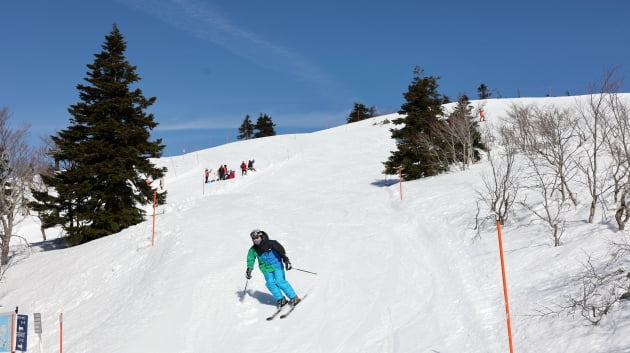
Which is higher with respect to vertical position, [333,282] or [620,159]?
[620,159]

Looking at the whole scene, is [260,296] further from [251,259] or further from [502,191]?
[502,191]

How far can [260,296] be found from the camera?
1052 cm

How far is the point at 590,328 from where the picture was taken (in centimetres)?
552

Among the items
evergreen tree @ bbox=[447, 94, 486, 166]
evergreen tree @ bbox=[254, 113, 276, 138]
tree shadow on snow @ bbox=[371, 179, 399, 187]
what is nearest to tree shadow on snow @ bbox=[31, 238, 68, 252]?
tree shadow on snow @ bbox=[371, 179, 399, 187]

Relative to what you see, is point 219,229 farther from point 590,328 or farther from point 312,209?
point 590,328

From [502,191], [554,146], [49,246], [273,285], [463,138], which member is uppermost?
[463,138]

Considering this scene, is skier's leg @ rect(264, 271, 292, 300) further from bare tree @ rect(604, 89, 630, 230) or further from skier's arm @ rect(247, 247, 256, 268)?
bare tree @ rect(604, 89, 630, 230)

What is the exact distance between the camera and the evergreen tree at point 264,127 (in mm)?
89250

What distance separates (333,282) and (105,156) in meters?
16.6

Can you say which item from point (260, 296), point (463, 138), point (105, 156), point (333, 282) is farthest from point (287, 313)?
point (463, 138)

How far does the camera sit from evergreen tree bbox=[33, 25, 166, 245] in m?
22.1

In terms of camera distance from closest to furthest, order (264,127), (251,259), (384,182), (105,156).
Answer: (251,259), (105,156), (384,182), (264,127)

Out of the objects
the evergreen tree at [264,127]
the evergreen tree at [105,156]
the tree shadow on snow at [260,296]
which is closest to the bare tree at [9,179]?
the evergreen tree at [105,156]

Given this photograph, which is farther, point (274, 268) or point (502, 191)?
point (502, 191)
